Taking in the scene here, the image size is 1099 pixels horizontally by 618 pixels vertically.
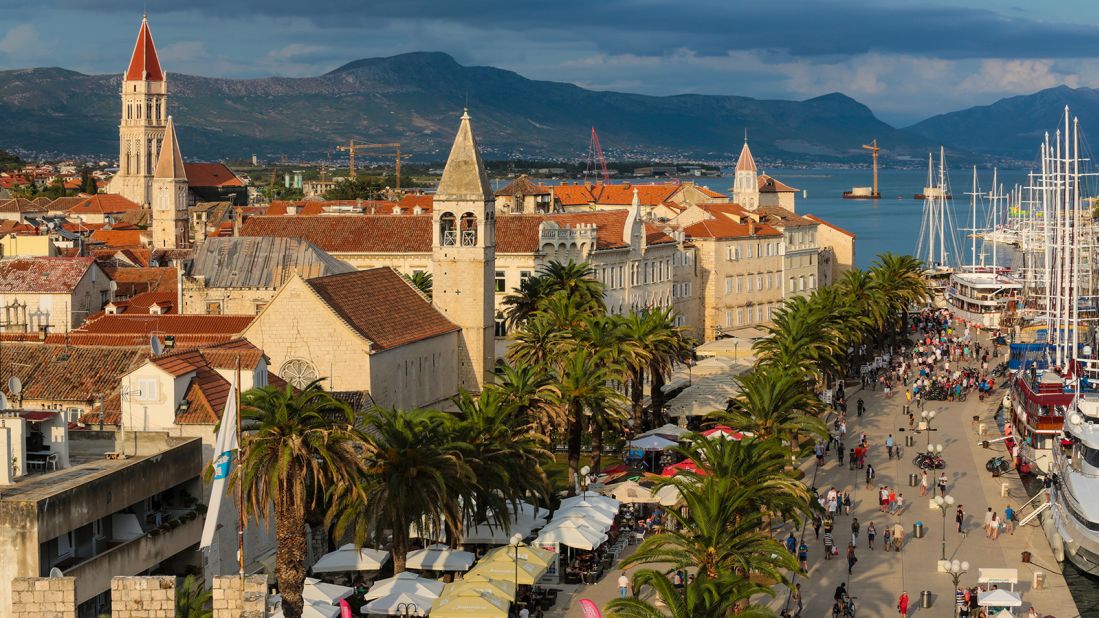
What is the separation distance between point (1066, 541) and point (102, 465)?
1282 inches

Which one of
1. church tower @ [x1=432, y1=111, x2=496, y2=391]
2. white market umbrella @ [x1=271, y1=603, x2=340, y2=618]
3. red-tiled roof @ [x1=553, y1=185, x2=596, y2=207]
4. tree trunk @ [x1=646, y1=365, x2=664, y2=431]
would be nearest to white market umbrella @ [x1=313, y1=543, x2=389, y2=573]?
white market umbrella @ [x1=271, y1=603, x2=340, y2=618]

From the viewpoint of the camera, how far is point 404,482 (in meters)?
46.5

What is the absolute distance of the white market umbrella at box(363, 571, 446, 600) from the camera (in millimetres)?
45500

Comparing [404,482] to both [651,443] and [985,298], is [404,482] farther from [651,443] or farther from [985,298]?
[985,298]

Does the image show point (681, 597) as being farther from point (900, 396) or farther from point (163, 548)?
point (900, 396)

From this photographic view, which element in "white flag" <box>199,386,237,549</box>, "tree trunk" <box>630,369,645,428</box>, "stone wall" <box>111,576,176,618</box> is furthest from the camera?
"tree trunk" <box>630,369,645,428</box>

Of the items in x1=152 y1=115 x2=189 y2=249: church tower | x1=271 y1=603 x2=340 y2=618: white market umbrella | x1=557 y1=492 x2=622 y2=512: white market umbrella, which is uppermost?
x1=152 y1=115 x2=189 y2=249: church tower

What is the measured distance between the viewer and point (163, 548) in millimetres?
43531

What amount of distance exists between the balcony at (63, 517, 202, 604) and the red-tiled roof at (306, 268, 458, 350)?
21.3 metres

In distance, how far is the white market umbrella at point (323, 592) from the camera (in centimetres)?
4472

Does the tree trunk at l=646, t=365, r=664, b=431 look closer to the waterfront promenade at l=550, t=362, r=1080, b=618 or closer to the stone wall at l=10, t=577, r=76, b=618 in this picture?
the waterfront promenade at l=550, t=362, r=1080, b=618

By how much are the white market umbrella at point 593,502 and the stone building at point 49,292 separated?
34255 mm

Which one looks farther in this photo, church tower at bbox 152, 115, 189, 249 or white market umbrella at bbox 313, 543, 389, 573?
church tower at bbox 152, 115, 189, 249

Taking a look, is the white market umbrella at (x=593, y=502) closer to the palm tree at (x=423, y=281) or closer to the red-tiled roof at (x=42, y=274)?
the palm tree at (x=423, y=281)
